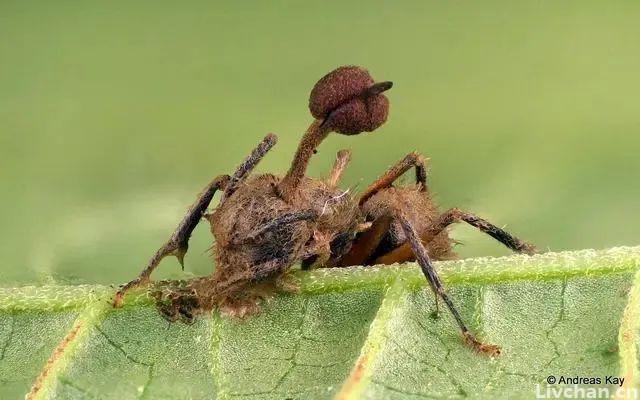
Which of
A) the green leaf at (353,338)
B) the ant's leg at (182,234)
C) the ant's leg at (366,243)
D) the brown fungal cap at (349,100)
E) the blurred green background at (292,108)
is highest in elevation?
the blurred green background at (292,108)

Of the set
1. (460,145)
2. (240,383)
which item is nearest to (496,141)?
(460,145)

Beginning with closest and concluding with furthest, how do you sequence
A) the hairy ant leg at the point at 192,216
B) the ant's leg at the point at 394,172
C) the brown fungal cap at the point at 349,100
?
the brown fungal cap at the point at 349,100, the hairy ant leg at the point at 192,216, the ant's leg at the point at 394,172

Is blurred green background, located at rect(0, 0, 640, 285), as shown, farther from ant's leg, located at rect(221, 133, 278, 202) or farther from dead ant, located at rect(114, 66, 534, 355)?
ant's leg, located at rect(221, 133, 278, 202)

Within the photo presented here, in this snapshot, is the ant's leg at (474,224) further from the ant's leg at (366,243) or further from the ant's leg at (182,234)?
the ant's leg at (182,234)

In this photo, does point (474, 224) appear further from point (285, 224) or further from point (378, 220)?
point (285, 224)

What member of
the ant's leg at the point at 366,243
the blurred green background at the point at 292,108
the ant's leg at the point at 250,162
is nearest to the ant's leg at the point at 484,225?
the ant's leg at the point at 366,243

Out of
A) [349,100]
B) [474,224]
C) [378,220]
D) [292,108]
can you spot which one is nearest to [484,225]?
[474,224]

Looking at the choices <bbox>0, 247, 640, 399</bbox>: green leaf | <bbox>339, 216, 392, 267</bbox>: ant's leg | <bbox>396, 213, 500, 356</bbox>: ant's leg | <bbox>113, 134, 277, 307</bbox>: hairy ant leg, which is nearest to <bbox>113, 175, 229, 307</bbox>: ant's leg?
<bbox>113, 134, 277, 307</bbox>: hairy ant leg
